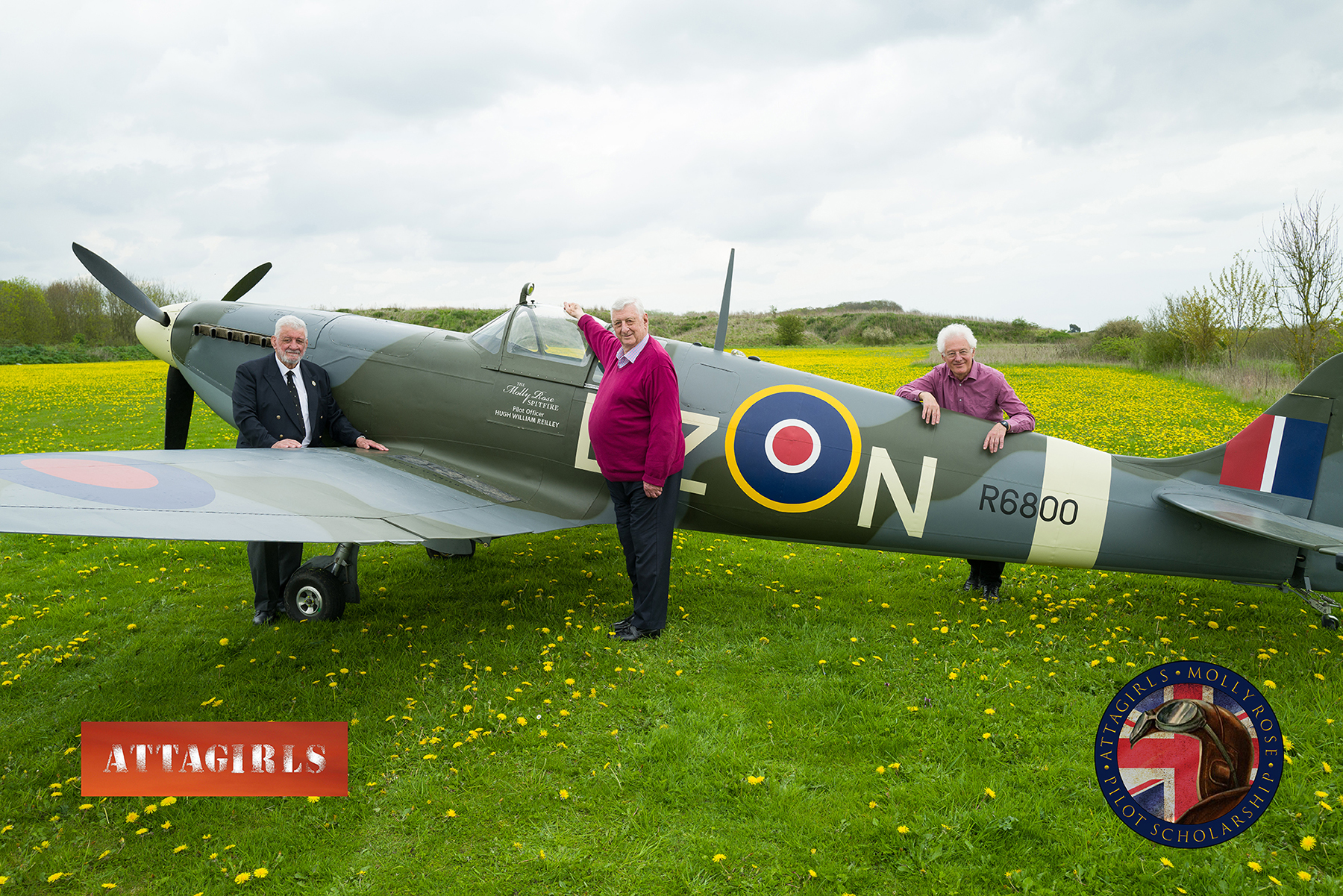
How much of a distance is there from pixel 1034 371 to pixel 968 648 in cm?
2711

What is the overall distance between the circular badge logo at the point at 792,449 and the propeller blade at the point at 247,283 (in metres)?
5.73

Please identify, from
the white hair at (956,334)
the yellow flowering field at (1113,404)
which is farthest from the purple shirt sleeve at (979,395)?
the yellow flowering field at (1113,404)

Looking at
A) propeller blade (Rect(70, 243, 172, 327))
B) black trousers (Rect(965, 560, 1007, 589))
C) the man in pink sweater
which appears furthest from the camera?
propeller blade (Rect(70, 243, 172, 327))

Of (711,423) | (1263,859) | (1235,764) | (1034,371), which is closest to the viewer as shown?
(1235,764)

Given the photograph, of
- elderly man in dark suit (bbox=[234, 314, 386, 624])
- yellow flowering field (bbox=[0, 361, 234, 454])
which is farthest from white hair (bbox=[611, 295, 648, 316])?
yellow flowering field (bbox=[0, 361, 234, 454])

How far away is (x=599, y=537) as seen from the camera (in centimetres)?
735

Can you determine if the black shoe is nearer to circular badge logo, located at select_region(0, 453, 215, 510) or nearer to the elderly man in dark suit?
the elderly man in dark suit

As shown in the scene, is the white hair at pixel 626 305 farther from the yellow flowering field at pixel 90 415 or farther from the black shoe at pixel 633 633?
the yellow flowering field at pixel 90 415

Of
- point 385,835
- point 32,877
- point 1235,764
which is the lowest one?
point 32,877

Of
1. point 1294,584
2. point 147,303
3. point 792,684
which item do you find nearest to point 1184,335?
point 1294,584

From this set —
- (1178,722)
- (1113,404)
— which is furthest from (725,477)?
(1113,404)

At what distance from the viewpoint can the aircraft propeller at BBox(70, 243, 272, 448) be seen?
6625mm

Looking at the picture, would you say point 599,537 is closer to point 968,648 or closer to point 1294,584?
point 968,648

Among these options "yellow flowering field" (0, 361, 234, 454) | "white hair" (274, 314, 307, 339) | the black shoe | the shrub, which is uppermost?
the shrub
